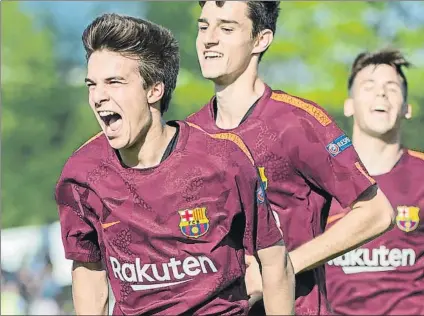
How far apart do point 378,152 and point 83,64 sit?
39.0ft

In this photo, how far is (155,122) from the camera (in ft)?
18.3

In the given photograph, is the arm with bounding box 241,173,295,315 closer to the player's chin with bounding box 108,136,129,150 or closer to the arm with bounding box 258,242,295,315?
the arm with bounding box 258,242,295,315

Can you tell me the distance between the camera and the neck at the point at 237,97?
6.48 metres

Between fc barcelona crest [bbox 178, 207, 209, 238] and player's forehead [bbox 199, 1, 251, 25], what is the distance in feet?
4.43

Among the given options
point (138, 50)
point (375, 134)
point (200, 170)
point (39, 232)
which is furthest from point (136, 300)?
point (39, 232)

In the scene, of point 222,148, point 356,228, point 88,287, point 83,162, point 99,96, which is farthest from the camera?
point 356,228

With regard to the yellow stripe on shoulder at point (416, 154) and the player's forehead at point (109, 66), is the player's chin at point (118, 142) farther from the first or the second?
the yellow stripe on shoulder at point (416, 154)

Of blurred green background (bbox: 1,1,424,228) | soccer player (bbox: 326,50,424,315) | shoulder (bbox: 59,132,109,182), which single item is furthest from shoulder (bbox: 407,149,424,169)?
blurred green background (bbox: 1,1,424,228)

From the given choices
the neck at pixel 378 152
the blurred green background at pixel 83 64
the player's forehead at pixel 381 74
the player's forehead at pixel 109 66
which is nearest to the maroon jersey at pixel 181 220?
the player's forehead at pixel 109 66

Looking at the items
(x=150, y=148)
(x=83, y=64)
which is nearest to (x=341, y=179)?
(x=150, y=148)

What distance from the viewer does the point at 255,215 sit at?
5504mm

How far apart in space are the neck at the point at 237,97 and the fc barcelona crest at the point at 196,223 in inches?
41.8

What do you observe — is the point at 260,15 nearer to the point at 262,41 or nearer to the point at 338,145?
the point at 262,41

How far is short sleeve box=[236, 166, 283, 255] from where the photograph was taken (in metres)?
5.45
